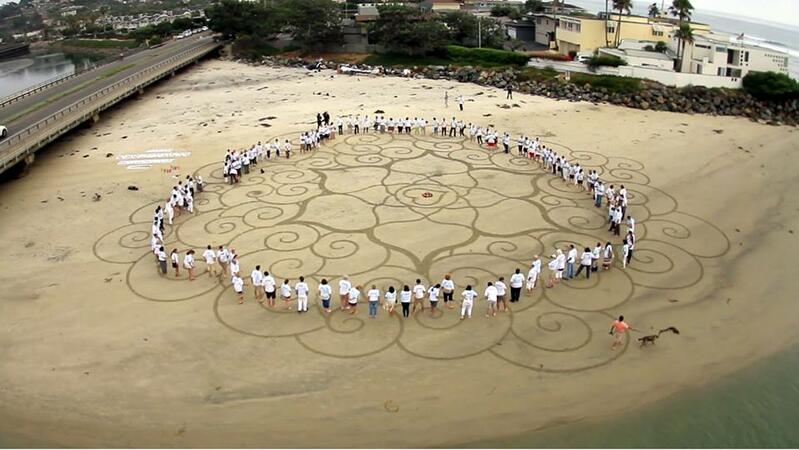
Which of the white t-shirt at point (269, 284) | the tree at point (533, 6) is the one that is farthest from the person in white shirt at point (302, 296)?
the tree at point (533, 6)

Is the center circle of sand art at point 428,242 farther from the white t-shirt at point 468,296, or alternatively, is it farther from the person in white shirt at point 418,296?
the white t-shirt at point 468,296

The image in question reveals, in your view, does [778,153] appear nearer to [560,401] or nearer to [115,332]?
[560,401]

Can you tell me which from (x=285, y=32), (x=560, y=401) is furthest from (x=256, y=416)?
(x=285, y=32)

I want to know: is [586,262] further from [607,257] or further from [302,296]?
[302,296]

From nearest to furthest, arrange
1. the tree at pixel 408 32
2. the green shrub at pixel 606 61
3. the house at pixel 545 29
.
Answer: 1. the green shrub at pixel 606 61
2. the tree at pixel 408 32
3. the house at pixel 545 29

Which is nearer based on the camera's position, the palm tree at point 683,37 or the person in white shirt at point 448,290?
the person in white shirt at point 448,290

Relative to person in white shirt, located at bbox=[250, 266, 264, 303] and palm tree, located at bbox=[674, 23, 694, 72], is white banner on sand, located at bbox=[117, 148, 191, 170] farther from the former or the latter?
palm tree, located at bbox=[674, 23, 694, 72]

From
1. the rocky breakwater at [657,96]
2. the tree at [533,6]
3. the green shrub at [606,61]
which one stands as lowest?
the rocky breakwater at [657,96]
